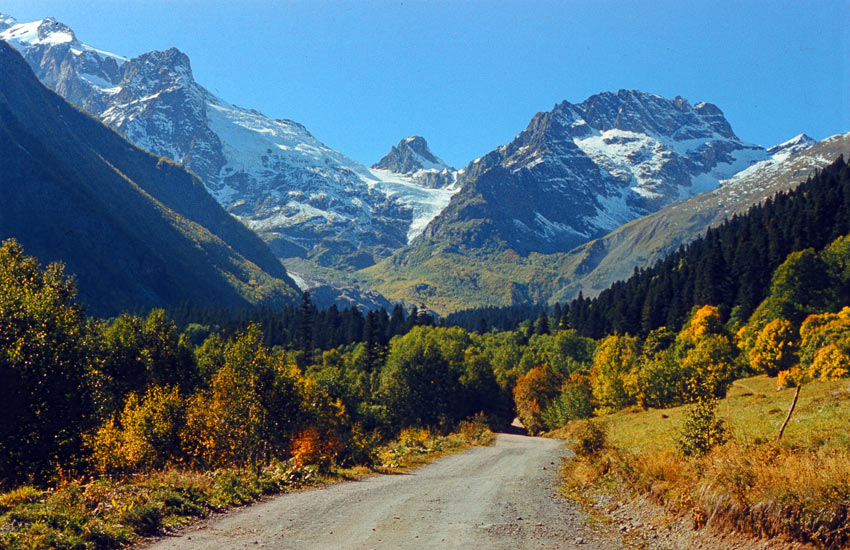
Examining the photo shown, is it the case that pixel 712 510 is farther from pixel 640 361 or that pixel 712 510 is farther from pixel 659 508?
pixel 640 361

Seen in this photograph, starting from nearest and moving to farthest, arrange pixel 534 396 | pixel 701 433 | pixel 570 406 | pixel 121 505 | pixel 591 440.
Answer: pixel 121 505, pixel 701 433, pixel 591 440, pixel 570 406, pixel 534 396

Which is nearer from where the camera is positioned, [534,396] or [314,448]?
[314,448]

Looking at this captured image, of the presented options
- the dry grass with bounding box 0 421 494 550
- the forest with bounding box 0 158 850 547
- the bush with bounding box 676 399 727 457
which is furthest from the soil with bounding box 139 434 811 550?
the forest with bounding box 0 158 850 547

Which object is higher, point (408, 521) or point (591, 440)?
point (408, 521)

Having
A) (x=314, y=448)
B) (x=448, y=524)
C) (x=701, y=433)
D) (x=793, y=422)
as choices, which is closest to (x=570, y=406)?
(x=793, y=422)

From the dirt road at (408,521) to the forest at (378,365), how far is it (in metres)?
4.57

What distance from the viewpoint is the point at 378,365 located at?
136625 mm

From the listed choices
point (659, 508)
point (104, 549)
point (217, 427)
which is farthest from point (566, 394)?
point (104, 549)

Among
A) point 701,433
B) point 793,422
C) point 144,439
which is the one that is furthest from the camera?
point 144,439

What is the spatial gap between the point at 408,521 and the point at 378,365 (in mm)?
120774

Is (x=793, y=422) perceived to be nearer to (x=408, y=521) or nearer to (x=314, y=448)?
(x=408, y=521)

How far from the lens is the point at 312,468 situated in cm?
2798

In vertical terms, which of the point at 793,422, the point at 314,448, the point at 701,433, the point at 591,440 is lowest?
the point at 314,448

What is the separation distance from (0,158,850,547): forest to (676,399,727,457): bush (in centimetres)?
10
